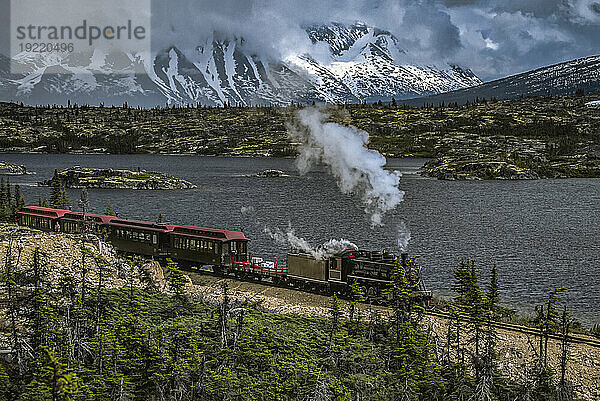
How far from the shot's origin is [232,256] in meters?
50.1

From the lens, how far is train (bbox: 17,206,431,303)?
138ft

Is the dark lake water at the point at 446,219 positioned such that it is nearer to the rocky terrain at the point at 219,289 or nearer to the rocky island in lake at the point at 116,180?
the rocky island in lake at the point at 116,180

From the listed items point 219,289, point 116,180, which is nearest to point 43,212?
point 219,289

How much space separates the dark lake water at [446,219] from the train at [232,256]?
1078 centimetres

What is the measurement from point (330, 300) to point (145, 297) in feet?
50.5

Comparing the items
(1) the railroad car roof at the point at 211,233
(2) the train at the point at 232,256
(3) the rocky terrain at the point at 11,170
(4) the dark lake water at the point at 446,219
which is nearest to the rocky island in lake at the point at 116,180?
(4) the dark lake water at the point at 446,219

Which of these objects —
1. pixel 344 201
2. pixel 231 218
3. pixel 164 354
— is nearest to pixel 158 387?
pixel 164 354

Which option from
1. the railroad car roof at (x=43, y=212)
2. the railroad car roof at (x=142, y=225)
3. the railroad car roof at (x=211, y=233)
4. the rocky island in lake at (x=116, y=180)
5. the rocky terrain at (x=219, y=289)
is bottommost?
the rocky terrain at (x=219, y=289)

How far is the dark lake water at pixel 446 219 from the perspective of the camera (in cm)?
5728

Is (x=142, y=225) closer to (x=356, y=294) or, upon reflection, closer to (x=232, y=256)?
(x=232, y=256)

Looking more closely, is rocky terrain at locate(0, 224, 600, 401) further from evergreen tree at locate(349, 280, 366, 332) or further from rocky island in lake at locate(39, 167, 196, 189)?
rocky island in lake at locate(39, 167, 196, 189)

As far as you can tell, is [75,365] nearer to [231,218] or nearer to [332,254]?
[332,254]

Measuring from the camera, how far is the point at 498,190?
146 meters

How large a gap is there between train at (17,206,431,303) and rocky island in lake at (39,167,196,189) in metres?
80.8
